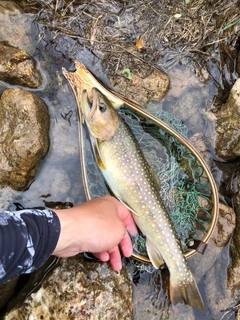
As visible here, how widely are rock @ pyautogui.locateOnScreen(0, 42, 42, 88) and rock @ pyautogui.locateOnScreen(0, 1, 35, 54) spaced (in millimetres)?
106

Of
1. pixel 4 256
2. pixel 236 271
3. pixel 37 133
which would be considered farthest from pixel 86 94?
pixel 236 271

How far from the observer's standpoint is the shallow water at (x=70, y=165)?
2.82 meters

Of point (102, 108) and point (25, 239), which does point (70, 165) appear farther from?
point (25, 239)

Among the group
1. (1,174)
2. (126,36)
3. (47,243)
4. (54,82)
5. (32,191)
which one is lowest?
(32,191)

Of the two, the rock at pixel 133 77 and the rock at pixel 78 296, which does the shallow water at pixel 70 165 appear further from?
the rock at pixel 78 296

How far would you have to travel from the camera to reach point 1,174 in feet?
8.49

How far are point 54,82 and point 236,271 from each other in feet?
8.05

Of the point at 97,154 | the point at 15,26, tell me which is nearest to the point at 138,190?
the point at 97,154

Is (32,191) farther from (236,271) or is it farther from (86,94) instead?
(236,271)

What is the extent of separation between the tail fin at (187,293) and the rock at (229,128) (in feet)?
4.13

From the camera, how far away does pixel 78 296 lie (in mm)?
→ 2377

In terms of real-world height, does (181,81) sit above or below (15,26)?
below

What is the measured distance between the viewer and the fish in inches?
98.3

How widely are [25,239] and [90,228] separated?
52 cm
